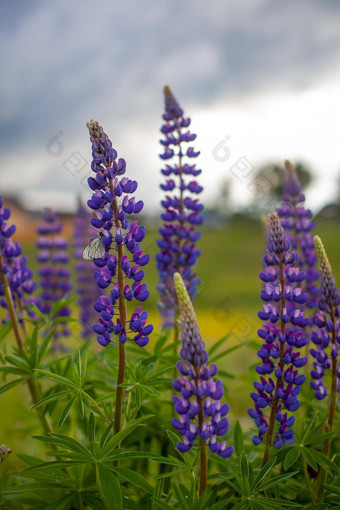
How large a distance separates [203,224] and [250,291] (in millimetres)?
11292

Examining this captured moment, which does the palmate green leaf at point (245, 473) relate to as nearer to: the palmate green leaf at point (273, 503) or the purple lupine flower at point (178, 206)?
the palmate green leaf at point (273, 503)

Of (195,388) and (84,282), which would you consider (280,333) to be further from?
(84,282)

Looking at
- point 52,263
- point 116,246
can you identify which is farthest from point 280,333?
point 52,263

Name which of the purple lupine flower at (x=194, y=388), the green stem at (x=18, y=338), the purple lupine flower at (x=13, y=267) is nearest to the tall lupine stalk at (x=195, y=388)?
the purple lupine flower at (x=194, y=388)

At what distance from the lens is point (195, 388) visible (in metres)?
1.77

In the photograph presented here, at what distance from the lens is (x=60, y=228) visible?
401 cm

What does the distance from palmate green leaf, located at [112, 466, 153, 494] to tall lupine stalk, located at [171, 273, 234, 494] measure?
28cm

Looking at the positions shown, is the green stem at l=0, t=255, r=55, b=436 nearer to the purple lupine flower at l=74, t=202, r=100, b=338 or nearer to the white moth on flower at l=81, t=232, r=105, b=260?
the white moth on flower at l=81, t=232, r=105, b=260

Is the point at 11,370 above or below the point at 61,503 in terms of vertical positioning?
above

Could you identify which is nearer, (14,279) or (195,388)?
(195,388)

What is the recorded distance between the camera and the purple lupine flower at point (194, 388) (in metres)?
1.71

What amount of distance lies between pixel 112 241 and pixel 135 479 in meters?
0.92

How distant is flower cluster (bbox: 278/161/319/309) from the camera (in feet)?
10.7

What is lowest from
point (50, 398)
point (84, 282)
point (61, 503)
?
point (61, 503)
